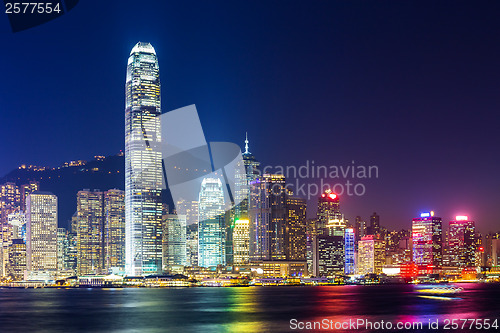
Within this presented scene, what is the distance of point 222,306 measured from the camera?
115 m

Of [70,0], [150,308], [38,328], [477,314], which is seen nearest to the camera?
[70,0]

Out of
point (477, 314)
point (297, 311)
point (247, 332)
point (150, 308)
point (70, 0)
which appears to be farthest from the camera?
point (150, 308)

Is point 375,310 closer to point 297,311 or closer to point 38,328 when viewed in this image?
point 297,311

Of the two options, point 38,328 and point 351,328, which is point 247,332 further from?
point 38,328

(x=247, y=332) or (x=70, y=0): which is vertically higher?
(x=70, y=0)

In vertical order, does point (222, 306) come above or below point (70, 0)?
below

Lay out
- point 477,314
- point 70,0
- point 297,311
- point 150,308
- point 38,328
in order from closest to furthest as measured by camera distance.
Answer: point 70,0 < point 38,328 < point 477,314 < point 297,311 < point 150,308

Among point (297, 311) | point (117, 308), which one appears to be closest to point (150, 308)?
point (117, 308)

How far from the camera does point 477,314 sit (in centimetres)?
9294

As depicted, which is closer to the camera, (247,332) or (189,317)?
(247,332)

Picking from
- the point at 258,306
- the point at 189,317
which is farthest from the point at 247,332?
the point at 258,306

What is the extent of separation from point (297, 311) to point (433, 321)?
23659mm

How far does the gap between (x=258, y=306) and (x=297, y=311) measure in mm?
12063

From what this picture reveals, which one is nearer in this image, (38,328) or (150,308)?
(38,328)
